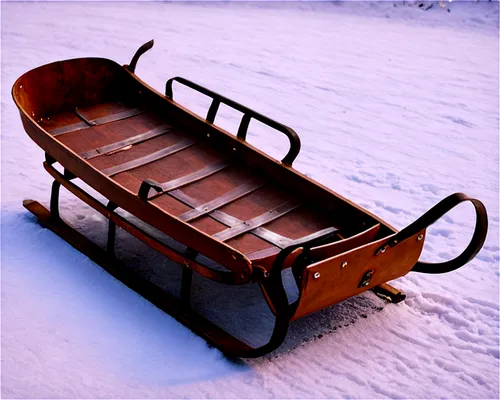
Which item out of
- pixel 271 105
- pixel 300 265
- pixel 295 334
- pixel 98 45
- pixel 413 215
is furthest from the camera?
pixel 98 45

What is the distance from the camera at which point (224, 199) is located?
4238 millimetres

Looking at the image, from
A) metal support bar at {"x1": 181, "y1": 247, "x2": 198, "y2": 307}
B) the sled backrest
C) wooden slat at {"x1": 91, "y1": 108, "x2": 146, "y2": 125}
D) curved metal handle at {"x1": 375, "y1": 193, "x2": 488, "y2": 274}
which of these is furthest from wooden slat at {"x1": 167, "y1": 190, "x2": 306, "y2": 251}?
the sled backrest

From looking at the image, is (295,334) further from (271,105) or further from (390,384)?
(271,105)

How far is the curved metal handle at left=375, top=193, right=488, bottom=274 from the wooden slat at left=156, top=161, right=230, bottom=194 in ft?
4.16

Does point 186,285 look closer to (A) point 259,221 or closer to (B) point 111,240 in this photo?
(A) point 259,221

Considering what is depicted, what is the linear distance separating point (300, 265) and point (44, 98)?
2321 mm

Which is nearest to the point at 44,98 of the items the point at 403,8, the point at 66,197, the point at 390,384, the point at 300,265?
the point at 66,197

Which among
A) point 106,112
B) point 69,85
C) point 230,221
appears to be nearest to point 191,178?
point 230,221

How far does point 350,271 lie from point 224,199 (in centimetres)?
98

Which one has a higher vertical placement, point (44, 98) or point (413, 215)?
point (44, 98)

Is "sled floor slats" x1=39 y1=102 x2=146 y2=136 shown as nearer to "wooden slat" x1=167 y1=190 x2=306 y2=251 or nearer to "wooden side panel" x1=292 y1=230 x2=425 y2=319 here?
"wooden slat" x1=167 y1=190 x2=306 y2=251

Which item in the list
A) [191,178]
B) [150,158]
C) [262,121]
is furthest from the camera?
[150,158]

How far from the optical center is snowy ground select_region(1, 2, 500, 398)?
3664 mm

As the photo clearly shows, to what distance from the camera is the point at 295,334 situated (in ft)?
12.8
